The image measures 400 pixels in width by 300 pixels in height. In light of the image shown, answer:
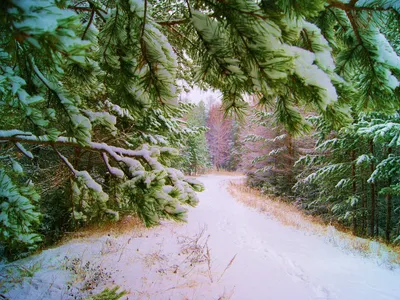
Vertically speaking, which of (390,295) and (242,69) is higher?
(242,69)

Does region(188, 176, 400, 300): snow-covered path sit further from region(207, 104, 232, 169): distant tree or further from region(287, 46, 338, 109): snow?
region(207, 104, 232, 169): distant tree

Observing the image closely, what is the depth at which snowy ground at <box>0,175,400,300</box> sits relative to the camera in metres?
4.27

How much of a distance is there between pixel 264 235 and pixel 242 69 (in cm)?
798

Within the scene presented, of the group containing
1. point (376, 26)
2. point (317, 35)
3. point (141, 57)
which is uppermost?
point (376, 26)

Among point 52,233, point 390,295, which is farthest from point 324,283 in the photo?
point 52,233

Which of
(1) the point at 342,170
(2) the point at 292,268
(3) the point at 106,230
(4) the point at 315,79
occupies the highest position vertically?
(4) the point at 315,79

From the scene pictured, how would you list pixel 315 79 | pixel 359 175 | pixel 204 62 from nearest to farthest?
pixel 315 79 → pixel 204 62 → pixel 359 175

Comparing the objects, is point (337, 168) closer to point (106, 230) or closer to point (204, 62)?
point (106, 230)

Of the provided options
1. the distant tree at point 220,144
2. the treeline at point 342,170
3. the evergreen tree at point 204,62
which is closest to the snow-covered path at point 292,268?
the treeline at point 342,170

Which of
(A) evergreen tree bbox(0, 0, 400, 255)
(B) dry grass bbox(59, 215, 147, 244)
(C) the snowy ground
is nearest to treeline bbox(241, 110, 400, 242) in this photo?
(A) evergreen tree bbox(0, 0, 400, 255)

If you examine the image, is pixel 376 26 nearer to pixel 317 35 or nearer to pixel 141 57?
pixel 317 35

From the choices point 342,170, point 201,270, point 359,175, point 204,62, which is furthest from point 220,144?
point 204,62

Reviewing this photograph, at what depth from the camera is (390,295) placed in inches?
177

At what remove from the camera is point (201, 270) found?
4969 mm
